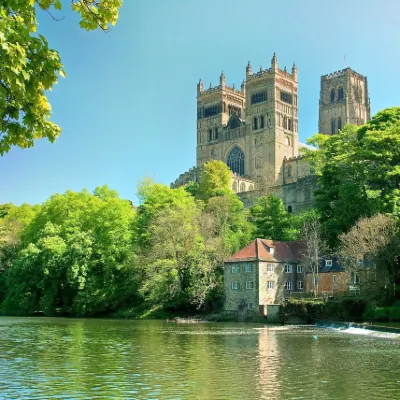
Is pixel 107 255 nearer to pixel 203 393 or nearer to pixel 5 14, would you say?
pixel 203 393

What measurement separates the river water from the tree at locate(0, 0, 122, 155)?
361 inches

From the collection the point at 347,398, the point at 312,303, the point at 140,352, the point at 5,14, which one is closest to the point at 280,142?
the point at 312,303

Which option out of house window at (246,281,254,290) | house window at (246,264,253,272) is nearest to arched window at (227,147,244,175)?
house window at (246,264,253,272)

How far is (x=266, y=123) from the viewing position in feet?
422

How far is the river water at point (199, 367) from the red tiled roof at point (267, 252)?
22071mm

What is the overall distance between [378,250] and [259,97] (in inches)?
3498

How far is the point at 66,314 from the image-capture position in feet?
217

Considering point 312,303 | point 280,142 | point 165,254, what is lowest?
point 312,303

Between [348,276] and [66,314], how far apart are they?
31.4 meters

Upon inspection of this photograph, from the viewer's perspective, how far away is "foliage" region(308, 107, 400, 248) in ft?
182

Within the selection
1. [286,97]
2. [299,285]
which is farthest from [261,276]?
[286,97]

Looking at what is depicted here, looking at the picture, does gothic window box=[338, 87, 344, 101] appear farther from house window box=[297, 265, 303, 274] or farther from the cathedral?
house window box=[297, 265, 303, 274]

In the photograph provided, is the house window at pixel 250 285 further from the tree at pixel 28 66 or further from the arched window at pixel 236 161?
the arched window at pixel 236 161

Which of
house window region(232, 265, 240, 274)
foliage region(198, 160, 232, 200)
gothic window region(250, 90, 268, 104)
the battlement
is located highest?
the battlement
